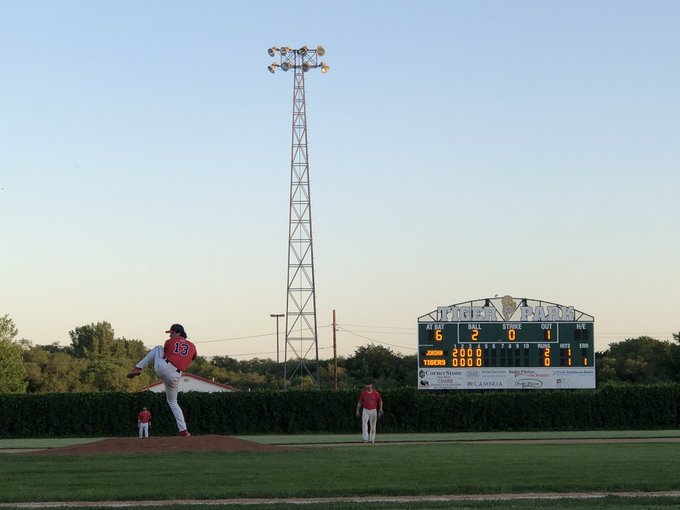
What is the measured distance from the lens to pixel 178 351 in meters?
18.8

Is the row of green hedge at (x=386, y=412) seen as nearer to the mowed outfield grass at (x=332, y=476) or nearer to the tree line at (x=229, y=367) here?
the tree line at (x=229, y=367)

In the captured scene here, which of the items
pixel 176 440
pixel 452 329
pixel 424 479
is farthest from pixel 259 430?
pixel 424 479

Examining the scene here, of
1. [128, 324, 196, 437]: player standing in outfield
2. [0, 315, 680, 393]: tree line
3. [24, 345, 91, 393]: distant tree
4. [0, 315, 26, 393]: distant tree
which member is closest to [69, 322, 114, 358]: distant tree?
[0, 315, 680, 393]: tree line

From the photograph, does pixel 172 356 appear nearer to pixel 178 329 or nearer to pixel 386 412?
pixel 178 329

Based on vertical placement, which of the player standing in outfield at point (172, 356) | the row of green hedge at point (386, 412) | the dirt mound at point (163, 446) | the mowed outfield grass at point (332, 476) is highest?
the player standing in outfield at point (172, 356)

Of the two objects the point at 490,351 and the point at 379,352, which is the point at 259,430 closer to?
the point at 490,351

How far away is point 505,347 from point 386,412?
7308 mm

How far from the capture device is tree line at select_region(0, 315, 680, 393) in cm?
7750

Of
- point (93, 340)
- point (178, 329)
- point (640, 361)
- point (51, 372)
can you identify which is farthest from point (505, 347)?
point (93, 340)

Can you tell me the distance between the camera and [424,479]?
14.2 meters

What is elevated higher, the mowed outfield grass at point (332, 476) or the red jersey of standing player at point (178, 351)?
the red jersey of standing player at point (178, 351)

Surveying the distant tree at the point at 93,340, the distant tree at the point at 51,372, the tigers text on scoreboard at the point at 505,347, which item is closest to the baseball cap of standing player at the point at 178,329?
the tigers text on scoreboard at the point at 505,347

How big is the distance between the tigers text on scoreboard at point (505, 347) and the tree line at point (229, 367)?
57.5 ft

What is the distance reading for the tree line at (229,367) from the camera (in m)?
77.5
